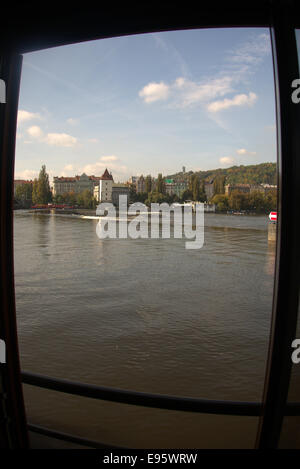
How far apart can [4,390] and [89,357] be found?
5.01m

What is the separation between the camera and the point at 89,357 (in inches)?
221

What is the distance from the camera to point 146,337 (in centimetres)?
654

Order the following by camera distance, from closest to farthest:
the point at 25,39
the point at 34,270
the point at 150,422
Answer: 1. the point at 25,39
2. the point at 150,422
3. the point at 34,270

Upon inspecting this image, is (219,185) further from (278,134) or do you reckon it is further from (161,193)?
(278,134)

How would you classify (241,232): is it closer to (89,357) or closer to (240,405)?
(89,357)

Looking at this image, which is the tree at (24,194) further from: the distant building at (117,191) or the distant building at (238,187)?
the distant building at (238,187)

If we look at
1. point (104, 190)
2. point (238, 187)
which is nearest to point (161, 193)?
point (104, 190)

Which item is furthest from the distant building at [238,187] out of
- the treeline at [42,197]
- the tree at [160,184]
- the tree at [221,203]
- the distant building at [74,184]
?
the treeline at [42,197]

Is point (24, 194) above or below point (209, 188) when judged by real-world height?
below

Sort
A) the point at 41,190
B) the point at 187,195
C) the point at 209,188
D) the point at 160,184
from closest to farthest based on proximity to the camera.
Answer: the point at 41,190 < the point at 160,184 < the point at 187,195 < the point at 209,188

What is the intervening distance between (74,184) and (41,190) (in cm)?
991

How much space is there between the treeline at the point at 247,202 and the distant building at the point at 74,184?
15793 mm
